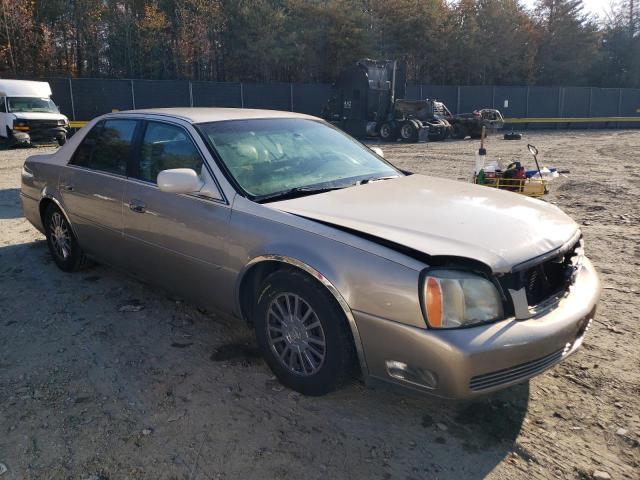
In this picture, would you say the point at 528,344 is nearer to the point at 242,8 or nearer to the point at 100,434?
the point at 100,434

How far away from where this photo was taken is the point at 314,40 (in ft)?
123

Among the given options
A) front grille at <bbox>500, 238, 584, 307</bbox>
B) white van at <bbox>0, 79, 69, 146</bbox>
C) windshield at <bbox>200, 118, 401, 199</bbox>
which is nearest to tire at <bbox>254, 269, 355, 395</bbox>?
windshield at <bbox>200, 118, 401, 199</bbox>

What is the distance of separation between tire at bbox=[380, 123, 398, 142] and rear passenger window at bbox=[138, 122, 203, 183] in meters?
21.3

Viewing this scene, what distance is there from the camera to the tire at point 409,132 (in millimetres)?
23875

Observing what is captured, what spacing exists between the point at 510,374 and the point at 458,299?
45 cm

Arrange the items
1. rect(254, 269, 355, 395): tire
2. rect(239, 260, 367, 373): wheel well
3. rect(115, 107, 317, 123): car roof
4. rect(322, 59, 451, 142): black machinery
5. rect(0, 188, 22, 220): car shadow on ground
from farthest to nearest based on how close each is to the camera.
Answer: rect(322, 59, 451, 142): black machinery
rect(0, 188, 22, 220): car shadow on ground
rect(115, 107, 317, 123): car roof
rect(239, 260, 367, 373): wheel well
rect(254, 269, 355, 395): tire

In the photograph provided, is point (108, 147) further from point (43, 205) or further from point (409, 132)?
point (409, 132)

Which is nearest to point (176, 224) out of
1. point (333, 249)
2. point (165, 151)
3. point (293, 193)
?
point (165, 151)

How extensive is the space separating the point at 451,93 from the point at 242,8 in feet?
47.2

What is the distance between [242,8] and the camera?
34.3m

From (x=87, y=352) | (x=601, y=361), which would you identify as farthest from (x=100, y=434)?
(x=601, y=361)

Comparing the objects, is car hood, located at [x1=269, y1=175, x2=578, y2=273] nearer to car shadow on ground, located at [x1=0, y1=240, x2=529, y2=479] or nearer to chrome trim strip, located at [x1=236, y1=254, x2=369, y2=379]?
chrome trim strip, located at [x1=236, y1=254, x2=369, y2=379]

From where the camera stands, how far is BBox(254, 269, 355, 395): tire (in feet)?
9.50

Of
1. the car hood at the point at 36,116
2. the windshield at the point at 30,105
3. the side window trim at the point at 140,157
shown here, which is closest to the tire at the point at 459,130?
the car hood at the point at 36,116
